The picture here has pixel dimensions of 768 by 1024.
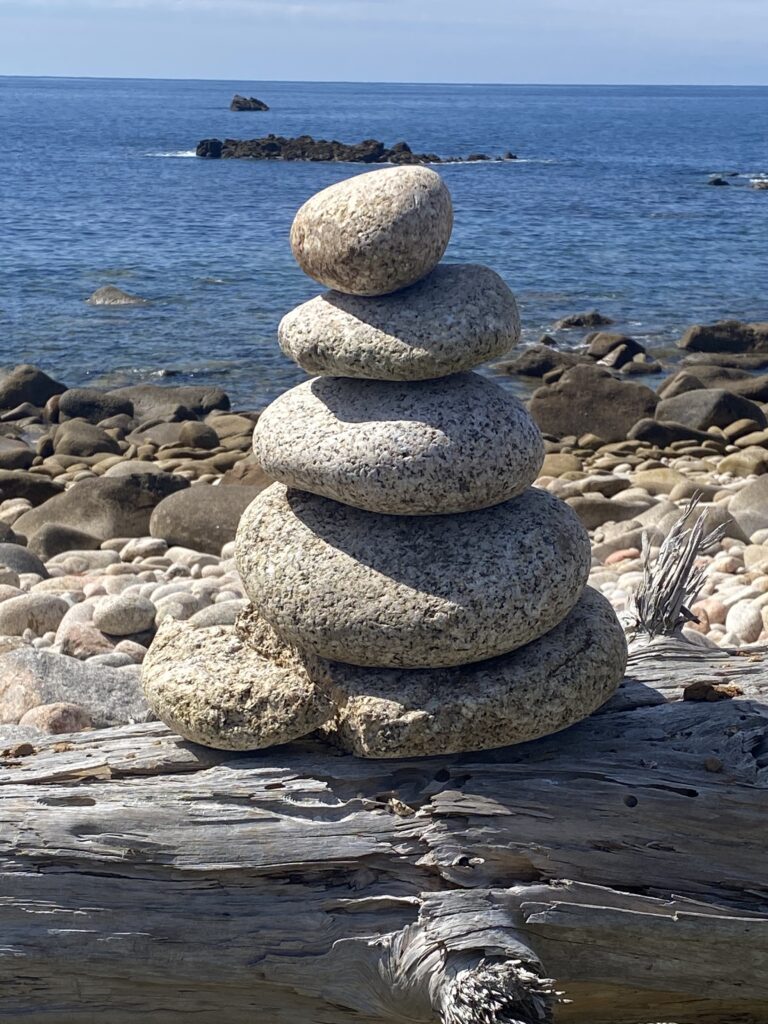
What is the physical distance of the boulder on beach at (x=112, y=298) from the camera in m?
24.3

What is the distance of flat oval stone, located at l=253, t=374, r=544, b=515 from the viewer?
3961 mm

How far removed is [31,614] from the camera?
760 cm

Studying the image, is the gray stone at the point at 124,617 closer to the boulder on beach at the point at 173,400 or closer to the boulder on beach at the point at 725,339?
the boulder on beach at the point at 173,400

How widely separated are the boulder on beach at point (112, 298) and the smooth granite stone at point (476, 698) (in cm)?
2136

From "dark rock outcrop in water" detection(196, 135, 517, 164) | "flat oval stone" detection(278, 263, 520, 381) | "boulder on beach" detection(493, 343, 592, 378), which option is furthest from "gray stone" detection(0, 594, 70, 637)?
"dark rock outcrop in water" detection(196, 135, 517, 164)

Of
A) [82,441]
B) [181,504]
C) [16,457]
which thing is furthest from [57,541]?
[82,441]

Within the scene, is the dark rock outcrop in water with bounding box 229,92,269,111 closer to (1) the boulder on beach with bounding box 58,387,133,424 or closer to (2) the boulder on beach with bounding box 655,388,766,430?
(1) the boulder on beach with bounding box 58,387,133,424

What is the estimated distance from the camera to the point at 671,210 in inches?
1683

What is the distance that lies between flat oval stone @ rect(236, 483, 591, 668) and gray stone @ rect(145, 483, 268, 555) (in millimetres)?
5237

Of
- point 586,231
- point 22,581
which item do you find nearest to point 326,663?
point 22,581

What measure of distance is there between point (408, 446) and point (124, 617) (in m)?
3.86

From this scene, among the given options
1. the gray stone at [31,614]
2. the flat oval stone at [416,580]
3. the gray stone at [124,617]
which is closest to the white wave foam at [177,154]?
the gray stone at [31,614]

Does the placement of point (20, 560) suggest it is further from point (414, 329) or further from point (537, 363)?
point (537, 363)

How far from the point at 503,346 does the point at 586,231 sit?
32925 mm
